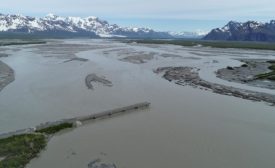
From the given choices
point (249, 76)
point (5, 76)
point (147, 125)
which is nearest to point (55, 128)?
point (147, 125)

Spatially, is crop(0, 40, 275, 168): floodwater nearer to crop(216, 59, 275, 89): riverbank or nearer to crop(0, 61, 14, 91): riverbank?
crop(0, 61, 14, 91): riverbank

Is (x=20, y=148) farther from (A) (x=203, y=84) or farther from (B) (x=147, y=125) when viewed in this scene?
(A) (x=203, y=84)

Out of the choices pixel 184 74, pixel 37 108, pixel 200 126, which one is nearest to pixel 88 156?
pixel 200 126

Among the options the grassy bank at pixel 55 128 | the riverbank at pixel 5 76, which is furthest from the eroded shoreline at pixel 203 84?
the riverbank at pixel 5 76

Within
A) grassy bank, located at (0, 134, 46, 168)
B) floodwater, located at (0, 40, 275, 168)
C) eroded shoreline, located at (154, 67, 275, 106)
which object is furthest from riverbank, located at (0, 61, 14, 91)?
eroded shoreline, located at (154, 67, 275, 106)

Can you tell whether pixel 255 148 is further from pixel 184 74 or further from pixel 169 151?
pixel 184 74
